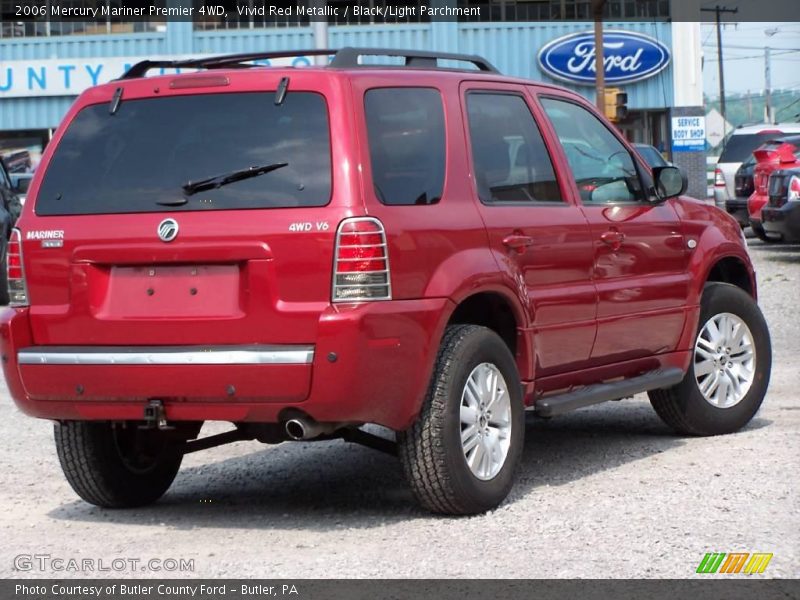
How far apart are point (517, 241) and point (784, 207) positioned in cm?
1416

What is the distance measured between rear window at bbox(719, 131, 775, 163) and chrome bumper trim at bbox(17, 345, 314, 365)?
854 inches

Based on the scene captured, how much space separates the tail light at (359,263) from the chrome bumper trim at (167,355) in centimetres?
26

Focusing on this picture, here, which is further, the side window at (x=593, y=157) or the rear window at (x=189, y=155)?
the side window at (x=593, y=157)

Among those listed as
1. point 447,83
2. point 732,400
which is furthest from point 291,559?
point 732,400

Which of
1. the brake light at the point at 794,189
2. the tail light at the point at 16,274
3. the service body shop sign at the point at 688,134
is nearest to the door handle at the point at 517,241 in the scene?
the tail light at the point at 16,274

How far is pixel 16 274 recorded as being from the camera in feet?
20.6

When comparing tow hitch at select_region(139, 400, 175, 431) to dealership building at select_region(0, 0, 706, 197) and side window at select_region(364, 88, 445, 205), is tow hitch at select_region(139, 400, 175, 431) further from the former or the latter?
dealership building at select_region(0, 0, 706, 197)

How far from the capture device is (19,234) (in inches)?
246

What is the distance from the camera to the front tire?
19.6 ft

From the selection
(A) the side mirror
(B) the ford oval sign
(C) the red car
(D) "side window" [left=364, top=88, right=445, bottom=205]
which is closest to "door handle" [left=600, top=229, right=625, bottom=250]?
(A) the side mirror

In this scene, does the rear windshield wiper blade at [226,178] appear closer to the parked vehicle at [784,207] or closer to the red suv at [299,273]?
the red suv at [299,273]

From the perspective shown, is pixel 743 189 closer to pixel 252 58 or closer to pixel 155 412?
pixel 252 58

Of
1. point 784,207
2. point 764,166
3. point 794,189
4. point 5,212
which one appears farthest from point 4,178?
point 764,166

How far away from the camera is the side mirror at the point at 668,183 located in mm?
7773
